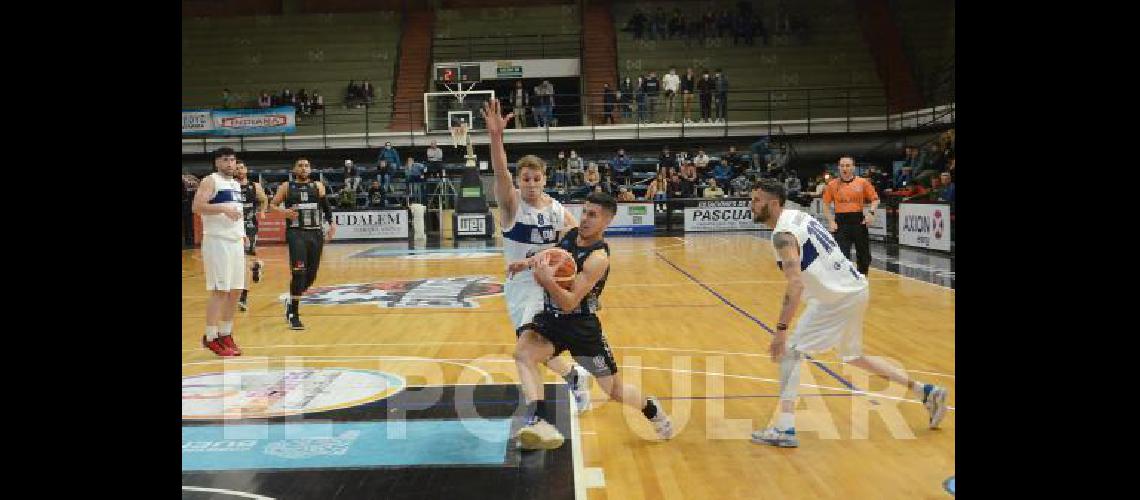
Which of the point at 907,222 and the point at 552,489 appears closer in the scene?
the point at 552,489

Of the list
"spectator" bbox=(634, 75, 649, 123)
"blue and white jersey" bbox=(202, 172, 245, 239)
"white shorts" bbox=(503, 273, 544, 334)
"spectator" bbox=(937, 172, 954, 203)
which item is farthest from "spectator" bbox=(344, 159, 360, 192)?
"white shorts" bbox=(503, 273, 544, 334)

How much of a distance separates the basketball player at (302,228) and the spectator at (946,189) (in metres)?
12.7

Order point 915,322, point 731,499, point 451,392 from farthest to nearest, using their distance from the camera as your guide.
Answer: point 915,322 → point 451,392 → point 731,499

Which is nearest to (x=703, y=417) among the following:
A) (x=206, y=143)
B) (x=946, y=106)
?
(x=946, y=106)

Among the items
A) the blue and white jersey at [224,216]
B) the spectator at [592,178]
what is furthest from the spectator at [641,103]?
the blue and white jersey at [224,216]

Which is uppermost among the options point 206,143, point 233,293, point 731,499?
point 206,143

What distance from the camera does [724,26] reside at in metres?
34.3

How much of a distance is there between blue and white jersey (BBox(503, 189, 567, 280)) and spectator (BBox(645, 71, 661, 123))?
79.9 ft

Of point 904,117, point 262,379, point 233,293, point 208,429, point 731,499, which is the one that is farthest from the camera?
point 904,117

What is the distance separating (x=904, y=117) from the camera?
2925 centimetres

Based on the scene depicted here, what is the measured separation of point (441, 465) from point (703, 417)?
199 cm

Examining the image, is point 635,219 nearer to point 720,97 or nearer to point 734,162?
point 734,162

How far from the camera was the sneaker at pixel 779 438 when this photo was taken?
5.36 m

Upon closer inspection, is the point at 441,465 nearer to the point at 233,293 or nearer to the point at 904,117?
the point at 233,293
